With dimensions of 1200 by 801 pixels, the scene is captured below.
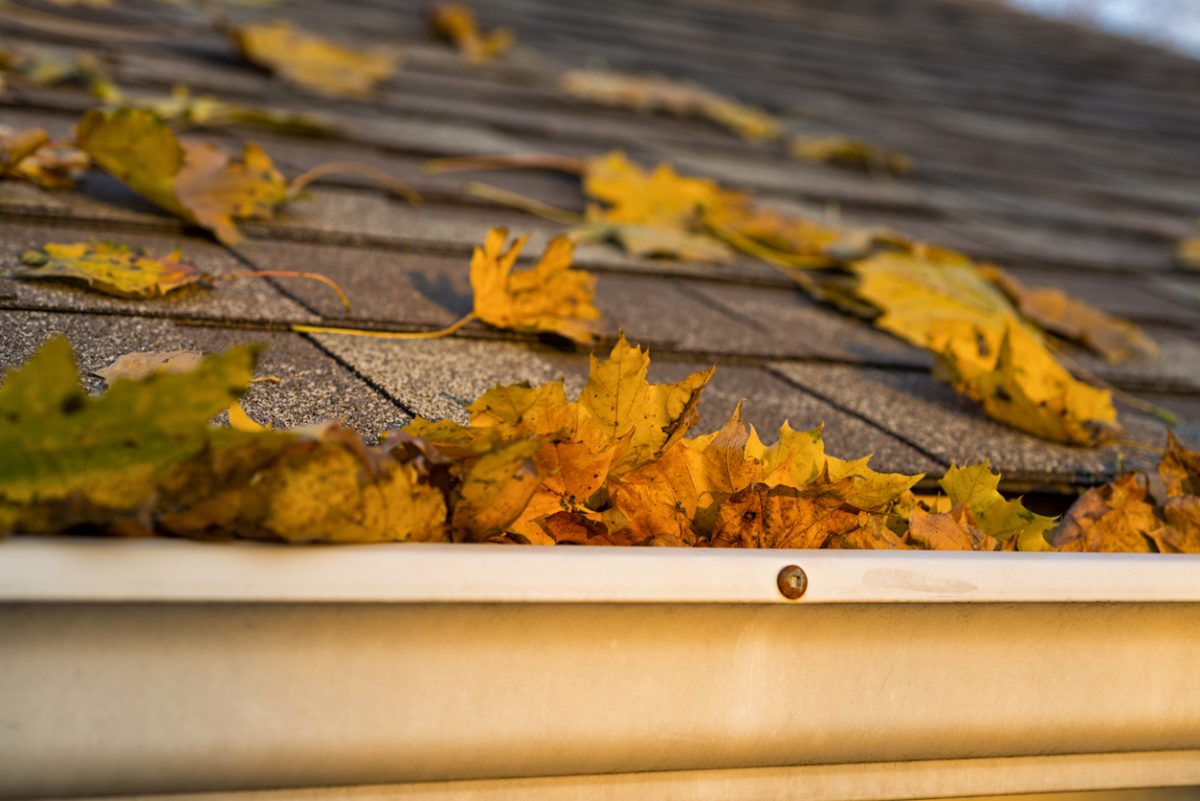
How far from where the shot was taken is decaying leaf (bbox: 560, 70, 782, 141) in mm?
2850

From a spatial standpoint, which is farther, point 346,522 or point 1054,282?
point 1054,282

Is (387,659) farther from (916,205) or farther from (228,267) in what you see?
(916,205)

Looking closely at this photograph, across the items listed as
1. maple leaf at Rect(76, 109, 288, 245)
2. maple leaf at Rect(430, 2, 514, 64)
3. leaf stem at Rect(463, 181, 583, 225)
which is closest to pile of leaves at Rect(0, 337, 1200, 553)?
maple leaf at Rect(76, 109, 288, 245)

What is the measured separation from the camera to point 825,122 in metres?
3.17

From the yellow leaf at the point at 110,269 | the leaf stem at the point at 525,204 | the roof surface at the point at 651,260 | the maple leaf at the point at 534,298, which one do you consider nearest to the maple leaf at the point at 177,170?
the roof surface at the point at 651,260

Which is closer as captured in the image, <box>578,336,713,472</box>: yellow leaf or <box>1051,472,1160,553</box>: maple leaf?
<box>578,336,713,472</box>: yellow leaf

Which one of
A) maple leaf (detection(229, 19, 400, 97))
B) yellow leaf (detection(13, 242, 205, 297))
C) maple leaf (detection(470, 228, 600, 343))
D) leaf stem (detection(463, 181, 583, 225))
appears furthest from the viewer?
maple leaf (detection(229, 19, 400, 97))

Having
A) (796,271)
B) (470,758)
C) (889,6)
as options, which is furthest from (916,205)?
(889,6)

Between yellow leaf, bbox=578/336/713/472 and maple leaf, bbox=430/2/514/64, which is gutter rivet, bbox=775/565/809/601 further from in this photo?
maple leaf, bbox=430/2/514/64

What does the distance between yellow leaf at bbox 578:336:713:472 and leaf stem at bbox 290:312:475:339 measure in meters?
0.34

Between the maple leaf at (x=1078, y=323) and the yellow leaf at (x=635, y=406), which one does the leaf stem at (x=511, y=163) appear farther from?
the yellow leaf at (x=635, y=406)

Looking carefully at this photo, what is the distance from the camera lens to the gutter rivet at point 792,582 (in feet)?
2.38

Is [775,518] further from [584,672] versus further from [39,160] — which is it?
[39,160]

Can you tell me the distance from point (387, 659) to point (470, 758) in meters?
0.08
